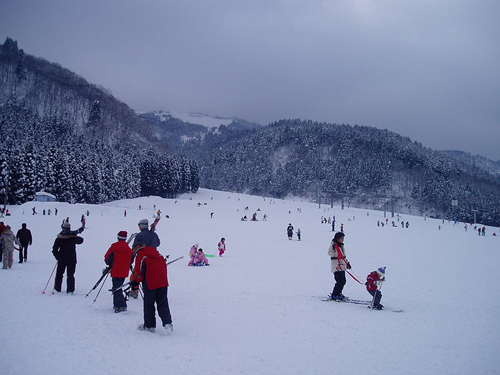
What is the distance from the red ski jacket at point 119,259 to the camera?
719 centimetres

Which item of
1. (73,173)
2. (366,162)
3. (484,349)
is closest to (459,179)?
(366,162)

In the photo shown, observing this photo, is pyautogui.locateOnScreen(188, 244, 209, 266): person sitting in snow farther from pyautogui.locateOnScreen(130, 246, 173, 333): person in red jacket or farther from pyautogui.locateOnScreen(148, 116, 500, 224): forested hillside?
pyautogui.locateOnScreen(148, 116, 500, 224): forested hillside

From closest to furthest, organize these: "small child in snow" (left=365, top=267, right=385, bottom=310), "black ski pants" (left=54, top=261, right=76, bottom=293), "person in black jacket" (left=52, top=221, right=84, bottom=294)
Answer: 1. "person in black jacket" (left=52, top=221, right=84, bottom=294)
2. "black ski pants" (left=54, top=261, right=76, bottom=293)
3. "small child in snow" (left=365, top=267, right=385, bottom=310)

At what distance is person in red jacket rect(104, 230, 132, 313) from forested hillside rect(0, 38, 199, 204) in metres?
50.1

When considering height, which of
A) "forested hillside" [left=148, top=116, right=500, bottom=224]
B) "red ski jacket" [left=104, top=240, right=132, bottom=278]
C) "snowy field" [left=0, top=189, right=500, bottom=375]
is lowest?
"snowy field" [left=0, top=189, right=500, bottom=375]

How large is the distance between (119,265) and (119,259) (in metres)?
0.13

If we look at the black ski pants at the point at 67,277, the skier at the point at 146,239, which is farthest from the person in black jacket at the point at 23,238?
the skier at the point at 146,239

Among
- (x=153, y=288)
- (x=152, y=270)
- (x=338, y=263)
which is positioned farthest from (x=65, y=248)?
(x=338, y=263)

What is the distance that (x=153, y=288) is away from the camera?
5812 millimetres

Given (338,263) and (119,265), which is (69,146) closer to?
(119,265)

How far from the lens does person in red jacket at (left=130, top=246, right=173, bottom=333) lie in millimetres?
5852

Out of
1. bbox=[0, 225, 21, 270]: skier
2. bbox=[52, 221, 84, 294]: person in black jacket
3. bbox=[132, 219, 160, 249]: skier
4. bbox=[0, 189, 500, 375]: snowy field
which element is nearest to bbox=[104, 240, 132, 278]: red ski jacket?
bbox=[132, 219, 160, 249]: skier

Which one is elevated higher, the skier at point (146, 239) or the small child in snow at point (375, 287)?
the skier at point (146, 239)

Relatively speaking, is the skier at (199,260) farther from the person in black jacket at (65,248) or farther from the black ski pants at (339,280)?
the black ski pants at (339,280)
